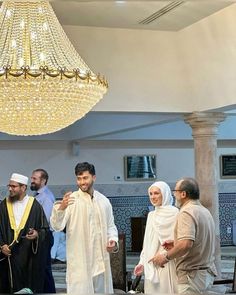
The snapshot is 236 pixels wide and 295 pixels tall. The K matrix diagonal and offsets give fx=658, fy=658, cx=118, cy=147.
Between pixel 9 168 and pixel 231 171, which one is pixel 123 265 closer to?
pixel 9 168

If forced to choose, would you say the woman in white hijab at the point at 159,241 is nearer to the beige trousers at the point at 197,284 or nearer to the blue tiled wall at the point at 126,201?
the beige trousers at the point at 197,284

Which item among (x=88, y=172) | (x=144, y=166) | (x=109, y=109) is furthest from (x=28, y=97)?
(x=144, y=166)

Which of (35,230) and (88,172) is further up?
(88,172)

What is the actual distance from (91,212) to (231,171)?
446 inches

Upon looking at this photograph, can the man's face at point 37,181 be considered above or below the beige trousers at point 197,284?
above

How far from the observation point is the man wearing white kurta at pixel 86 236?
613 cm

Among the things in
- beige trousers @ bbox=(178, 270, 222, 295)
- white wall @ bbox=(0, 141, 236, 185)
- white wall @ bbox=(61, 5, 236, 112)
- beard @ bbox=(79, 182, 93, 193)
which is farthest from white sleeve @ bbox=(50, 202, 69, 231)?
white wall @ bbox=(0, 141, 236, 185)

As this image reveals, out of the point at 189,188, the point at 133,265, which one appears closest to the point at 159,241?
the point at 189,188

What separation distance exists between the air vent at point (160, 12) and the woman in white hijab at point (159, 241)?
8.63 ft

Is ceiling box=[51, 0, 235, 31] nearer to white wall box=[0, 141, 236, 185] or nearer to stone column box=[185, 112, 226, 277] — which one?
stone column box=[185, 112, 226, 277]

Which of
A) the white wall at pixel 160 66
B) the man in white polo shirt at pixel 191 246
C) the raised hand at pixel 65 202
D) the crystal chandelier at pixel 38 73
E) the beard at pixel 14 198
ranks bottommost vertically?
the man in white polo shirt at pixel 191 246

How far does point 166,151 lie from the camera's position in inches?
655

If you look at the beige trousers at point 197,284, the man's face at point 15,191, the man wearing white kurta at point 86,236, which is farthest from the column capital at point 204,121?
the beige trousers at point 197,284

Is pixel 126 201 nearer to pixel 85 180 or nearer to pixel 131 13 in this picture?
pixel 131 13
